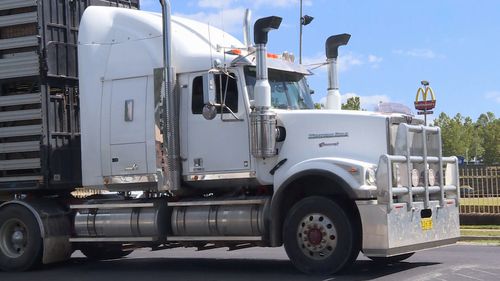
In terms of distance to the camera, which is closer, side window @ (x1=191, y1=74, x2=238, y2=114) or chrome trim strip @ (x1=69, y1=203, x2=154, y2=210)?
side window @ (x1=191, y1=74, x2=238, y2=114)

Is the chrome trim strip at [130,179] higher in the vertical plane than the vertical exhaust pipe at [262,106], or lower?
lower

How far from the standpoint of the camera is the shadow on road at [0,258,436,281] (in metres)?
9.80

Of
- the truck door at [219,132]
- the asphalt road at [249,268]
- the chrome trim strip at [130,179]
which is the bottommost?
the asphalt road at [249,268]

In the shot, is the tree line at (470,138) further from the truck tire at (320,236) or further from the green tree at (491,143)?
the truck tire at (320,236)

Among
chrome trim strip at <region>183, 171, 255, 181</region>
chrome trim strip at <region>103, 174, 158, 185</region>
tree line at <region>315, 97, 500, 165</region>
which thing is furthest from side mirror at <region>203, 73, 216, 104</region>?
tree line at <region>315, 97, 500, 165</region>

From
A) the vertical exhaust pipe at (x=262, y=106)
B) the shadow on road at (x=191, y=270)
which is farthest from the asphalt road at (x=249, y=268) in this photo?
the vertical exhaust pipe at (x=262, y=106)

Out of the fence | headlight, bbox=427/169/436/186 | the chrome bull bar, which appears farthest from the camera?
the fence

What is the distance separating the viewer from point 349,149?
957cm

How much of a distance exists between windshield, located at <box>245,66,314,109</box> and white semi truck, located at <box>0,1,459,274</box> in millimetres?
29

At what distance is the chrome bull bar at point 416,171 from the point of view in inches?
353

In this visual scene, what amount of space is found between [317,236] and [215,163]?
2045 millimetres

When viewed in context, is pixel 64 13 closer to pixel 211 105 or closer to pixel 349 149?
pixel 211 105

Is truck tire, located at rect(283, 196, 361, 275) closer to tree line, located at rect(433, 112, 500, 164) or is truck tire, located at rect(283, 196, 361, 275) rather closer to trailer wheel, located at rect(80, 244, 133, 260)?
trailer wheel, located at rect(80, 244, 133, 260)

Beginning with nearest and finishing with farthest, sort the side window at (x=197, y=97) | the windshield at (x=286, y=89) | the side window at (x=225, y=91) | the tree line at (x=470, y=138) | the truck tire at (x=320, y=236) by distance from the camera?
1. the truck tire at (x=320, y=236)
2. the side window at (x=225, y=91)
3. the windshield at (x=286, y=89)
4. the side window at (x=197, y=97)
5. the tree line at (x=470, y=138)
